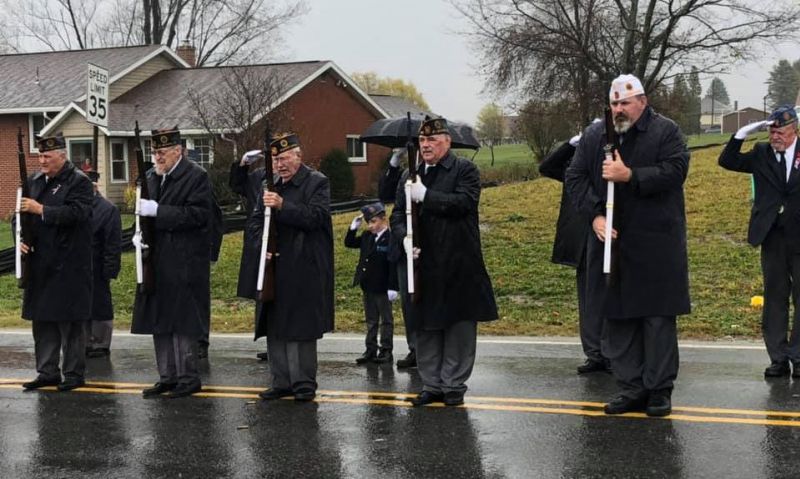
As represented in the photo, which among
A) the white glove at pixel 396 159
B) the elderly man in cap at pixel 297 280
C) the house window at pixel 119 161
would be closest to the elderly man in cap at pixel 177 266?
the elderly man in cap at pixel 297 280

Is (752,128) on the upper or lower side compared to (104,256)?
upper

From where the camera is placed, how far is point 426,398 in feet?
23.4

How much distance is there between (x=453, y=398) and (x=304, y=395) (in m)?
1.17

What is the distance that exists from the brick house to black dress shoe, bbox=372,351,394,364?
21.8 m

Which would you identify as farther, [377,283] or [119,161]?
[119,161]

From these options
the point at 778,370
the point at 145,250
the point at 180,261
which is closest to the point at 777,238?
the point at 778,370

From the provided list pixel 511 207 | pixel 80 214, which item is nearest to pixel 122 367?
pixel 80 214

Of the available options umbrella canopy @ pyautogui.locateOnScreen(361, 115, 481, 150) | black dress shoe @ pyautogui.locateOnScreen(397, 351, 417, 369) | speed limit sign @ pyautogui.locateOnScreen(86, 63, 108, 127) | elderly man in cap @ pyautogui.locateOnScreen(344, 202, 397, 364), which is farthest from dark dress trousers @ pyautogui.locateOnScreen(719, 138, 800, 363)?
speed limit sign @ pyautogui.locateOnScreen(86, 63, 108, 127)

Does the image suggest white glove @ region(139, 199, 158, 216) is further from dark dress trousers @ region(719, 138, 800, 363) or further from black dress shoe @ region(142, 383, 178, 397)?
dark dress trousers @ region(719, 138, 800, 363)

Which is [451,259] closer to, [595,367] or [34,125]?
[595,367]

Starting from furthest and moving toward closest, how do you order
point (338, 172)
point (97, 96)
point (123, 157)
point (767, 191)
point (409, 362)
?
point (338, 172) → point (123, 157) → point (97, 96) → point (409, 362) → point (767, 191)

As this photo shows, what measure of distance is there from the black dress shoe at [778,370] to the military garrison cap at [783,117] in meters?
1.92

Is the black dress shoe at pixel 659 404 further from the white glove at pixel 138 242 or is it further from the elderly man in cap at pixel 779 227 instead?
the white glove at pixel 138 242

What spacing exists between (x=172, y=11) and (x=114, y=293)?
42797mm
